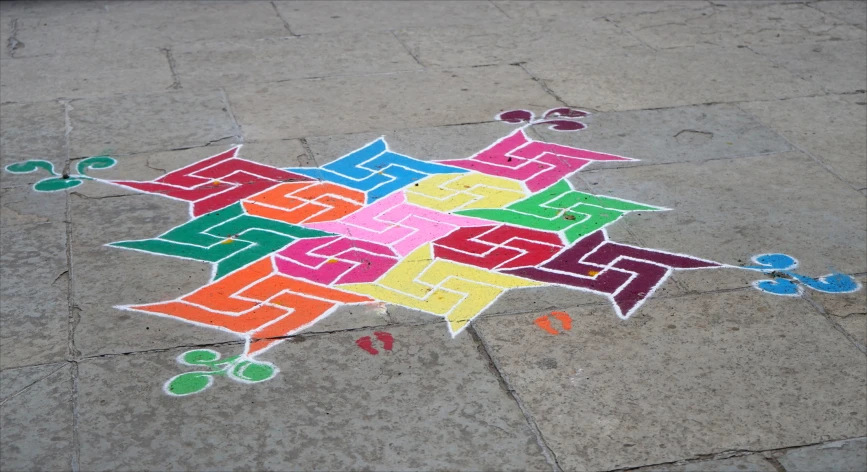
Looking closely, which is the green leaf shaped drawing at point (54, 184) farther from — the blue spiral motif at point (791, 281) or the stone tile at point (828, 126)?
the stone tile at point (828, 126)

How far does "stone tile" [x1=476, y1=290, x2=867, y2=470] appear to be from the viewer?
3.27m

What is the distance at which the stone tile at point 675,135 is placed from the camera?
18.5ft

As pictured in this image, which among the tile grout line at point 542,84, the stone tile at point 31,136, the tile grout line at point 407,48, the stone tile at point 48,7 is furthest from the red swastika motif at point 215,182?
the stone tile at point 48,7

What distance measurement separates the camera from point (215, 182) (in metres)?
5.29

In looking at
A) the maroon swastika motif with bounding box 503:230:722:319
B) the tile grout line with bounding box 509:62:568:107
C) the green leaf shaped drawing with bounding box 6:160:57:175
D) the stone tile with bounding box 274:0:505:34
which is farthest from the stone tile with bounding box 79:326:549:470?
the stone tile with bounding box 274:0:505:34

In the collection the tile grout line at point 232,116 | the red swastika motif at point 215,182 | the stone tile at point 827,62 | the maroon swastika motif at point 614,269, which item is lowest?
the tile grout line at point 232,116

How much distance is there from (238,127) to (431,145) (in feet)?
4.21

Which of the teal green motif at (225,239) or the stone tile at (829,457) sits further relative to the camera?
the teal green motif at (225,239)

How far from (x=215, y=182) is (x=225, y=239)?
74 cm

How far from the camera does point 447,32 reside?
8.02 m

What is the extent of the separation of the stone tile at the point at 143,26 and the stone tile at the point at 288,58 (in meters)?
0.34

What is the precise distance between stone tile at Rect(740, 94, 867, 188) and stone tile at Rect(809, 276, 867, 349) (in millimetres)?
1331

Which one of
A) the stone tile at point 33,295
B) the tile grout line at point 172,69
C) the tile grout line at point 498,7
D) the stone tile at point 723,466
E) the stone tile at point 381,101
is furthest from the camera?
the tile grout line at point 498,7

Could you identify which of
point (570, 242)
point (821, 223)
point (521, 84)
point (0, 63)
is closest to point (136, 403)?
point (570, 242)
